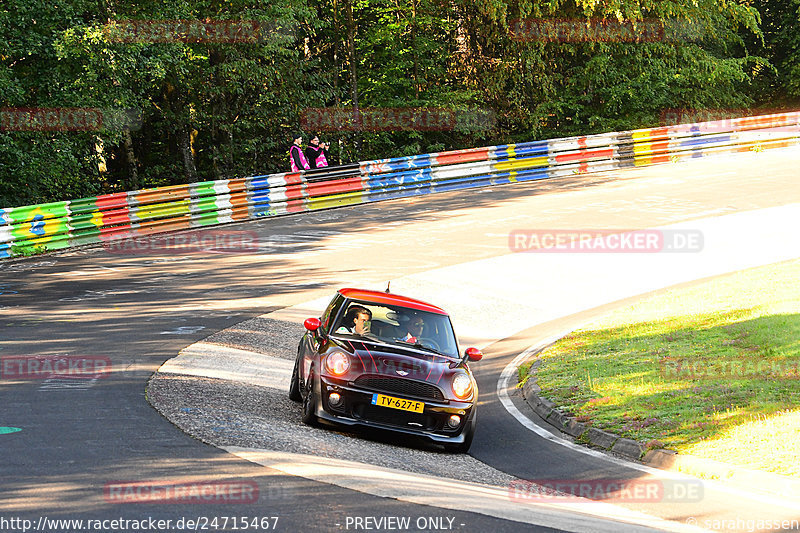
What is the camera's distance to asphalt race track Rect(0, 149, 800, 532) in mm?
A: 7539

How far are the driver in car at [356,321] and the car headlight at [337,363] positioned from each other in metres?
0.68

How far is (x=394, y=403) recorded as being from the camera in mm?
10500

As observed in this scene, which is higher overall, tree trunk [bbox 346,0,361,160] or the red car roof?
tree trunk [bbox 346,0,361,160]

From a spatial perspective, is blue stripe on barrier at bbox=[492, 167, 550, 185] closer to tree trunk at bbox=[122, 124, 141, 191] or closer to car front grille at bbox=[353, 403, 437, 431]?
tree trunk at bbox=[122, 124, 141, 191]

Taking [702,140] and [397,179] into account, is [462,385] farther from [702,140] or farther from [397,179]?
[702,140]

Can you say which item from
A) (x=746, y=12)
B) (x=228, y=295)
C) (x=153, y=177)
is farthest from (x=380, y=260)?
(x=746, y=12)

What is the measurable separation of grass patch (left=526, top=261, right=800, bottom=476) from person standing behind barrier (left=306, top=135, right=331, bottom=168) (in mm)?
14492

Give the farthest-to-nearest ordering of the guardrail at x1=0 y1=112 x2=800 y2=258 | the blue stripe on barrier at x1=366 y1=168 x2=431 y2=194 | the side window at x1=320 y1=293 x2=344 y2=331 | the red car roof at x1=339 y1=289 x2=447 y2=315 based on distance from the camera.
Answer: the blue stripe on barrier at x1=366 y1=168 x2=431 y2=194 < the guardrail at x1=0 y1=112 x2=800 y2=258 < the red car roof at x1=339 y1=289 x2=447 y2=315 < the side window at x1=320 y1=293 x2=344 y2=331

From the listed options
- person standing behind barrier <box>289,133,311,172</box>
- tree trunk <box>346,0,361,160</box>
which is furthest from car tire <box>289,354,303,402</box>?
tree trunk <box>346,0,361,160</box>

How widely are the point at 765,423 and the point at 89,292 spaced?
13488 millimetres

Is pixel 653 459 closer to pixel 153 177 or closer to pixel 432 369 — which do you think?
pixel 432 369

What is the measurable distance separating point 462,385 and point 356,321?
5.45 ft

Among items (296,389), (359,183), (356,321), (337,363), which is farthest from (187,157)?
(337,363)

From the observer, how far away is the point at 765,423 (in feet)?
34.1
